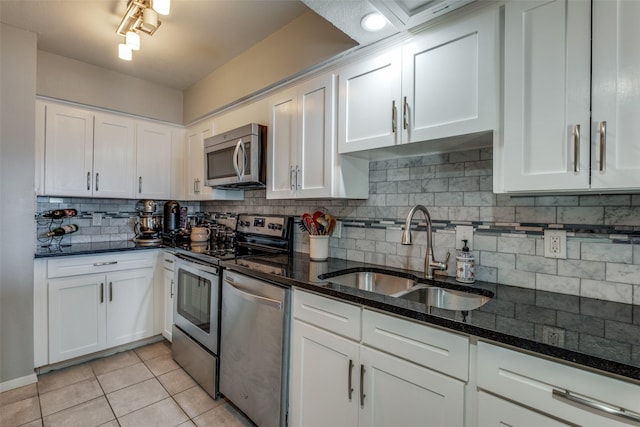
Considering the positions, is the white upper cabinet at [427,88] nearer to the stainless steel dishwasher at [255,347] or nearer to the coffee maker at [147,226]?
the stainless steel dishwasher at [255,347]

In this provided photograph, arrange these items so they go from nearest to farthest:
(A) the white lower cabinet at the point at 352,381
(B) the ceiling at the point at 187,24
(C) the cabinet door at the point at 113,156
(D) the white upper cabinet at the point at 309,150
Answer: (A) the white lower cabinet at the point at 352,381
(B) the ceiling at the point at 187,24
(D) the white upper cabinet at the point at 309,150
(C) the cabinet door at the point at 113,156

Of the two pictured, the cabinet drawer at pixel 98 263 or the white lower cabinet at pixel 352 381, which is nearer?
the white lower cabinet at pixel 352 381

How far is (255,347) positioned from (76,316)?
1709 millimetres

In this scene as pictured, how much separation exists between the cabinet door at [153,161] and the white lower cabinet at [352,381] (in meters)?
2.39

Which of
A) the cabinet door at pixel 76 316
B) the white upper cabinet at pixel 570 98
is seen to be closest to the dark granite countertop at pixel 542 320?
the white upper cabinet at pixel 570 98

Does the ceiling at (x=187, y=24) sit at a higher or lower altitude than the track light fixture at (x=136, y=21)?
higher

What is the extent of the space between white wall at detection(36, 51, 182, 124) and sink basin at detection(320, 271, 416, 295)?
268cm

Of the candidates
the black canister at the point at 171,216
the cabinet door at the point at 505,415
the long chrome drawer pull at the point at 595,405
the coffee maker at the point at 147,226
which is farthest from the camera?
the black canister at the point at 171,216

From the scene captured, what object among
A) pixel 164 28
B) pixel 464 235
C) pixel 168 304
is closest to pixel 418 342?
pixel 464 235

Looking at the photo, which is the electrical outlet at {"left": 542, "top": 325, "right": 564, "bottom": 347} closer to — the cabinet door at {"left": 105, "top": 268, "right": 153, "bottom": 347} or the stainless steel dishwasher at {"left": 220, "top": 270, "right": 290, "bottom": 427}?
the stainless steel dishwasher at {"left": 220, "top": 270, "right": 290, "bottom": 427}

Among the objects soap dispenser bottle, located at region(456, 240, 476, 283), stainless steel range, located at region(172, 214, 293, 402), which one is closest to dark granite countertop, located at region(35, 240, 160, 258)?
stainless steel range, located at region(172, 214, 293, 402)

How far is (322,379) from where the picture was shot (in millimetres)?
1450

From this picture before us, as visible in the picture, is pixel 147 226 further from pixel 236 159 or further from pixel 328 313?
pixel 328 313

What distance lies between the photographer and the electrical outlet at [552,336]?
85 centimetres
